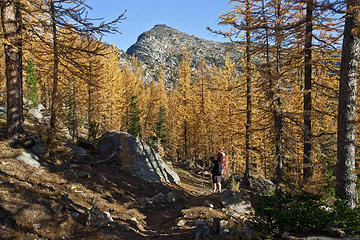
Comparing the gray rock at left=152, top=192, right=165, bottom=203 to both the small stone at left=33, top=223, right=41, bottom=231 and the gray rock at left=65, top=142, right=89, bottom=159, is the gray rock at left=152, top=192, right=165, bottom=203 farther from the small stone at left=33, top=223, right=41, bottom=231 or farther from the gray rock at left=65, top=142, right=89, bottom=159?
the small stone at left=33, top=223, right=41, bottom=231

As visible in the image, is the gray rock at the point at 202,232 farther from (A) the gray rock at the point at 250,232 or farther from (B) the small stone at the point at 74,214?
(B) the small stone at the point at 74,214

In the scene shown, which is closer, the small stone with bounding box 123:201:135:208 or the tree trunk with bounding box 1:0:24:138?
the tree trunk with bounding box 1:0:24:138

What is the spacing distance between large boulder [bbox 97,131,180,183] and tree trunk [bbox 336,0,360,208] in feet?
31.4

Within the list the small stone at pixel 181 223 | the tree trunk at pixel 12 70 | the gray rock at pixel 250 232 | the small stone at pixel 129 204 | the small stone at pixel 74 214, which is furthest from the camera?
the small stone at pixel 129 204

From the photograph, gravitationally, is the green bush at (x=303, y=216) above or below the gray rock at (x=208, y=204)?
above

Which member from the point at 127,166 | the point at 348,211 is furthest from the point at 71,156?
the point at 348,211

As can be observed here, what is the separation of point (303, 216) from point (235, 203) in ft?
14.1

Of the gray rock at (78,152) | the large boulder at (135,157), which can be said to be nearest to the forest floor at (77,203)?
the large boulder at (135,157)

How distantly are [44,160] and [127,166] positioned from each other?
192 inches

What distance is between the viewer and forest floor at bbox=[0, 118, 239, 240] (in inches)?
187

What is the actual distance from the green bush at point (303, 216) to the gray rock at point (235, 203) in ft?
11.3

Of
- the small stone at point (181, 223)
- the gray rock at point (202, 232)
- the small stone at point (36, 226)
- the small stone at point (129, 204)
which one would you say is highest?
the small stone at point (36, 226)

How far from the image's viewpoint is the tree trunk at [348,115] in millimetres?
5574

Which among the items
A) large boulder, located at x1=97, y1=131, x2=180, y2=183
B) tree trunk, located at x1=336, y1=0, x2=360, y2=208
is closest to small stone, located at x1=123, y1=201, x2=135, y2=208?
large boulder, located at x1=97, y1=131, x2=180, y2=183
